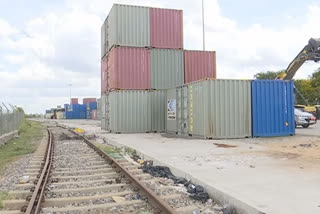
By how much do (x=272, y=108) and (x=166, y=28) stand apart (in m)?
9.99

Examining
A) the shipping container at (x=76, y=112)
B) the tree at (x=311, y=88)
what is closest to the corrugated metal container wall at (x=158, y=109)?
the tree at (x=311, y=88)

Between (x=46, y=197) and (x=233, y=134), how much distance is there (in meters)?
12.0

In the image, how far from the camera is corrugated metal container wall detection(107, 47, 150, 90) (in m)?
22.9

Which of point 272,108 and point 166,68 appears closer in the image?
point 272,108

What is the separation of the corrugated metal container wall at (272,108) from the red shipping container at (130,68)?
842 cm

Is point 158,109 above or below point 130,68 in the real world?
below

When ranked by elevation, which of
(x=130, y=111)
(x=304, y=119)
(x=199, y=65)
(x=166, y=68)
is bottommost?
(x=304, y=119)

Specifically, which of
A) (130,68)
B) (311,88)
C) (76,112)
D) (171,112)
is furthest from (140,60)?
(76,112)

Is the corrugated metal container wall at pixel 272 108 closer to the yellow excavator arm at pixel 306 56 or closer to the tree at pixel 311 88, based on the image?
the yellow excavator arm at pixel 306 56

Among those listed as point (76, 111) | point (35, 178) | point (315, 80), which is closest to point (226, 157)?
point (35, 178)

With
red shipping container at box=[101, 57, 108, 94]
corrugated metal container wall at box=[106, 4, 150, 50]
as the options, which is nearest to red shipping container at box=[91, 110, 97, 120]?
red shipping container at box=[101, 57, 108, 94]

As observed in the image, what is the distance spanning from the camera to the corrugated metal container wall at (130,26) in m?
23.1

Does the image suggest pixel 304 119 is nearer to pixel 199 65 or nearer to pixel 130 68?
pixel 199 65

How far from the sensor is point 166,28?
24281 mm
